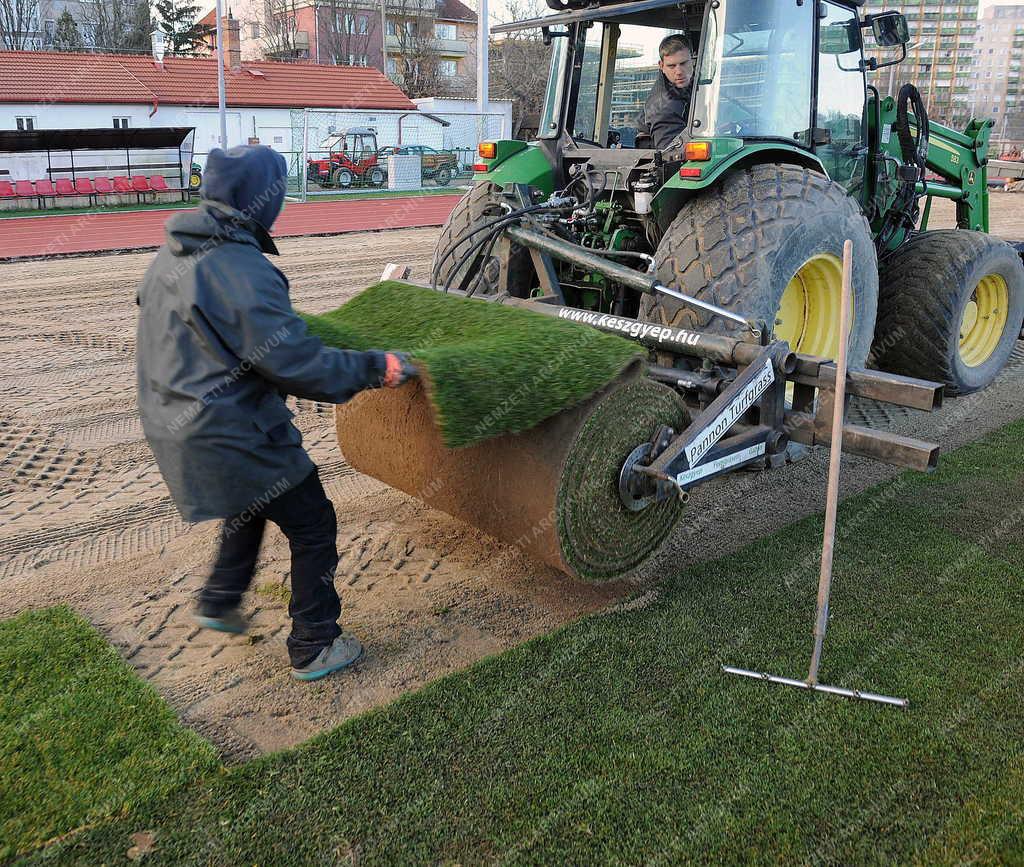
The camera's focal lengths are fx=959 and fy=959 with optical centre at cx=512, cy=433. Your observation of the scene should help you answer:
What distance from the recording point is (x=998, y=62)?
2176 inches

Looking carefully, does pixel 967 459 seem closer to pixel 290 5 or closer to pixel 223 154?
pixel 223 154

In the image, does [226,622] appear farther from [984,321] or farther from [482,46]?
[482,46]

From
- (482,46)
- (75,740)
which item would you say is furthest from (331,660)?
(482,46)

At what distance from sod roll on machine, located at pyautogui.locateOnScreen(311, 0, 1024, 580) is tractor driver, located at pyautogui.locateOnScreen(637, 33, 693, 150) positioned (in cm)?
21

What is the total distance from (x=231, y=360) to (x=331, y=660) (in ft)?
3.67

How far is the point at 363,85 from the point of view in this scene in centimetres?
3250

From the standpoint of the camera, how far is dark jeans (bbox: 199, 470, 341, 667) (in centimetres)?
319

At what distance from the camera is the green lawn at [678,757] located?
8.23 ft

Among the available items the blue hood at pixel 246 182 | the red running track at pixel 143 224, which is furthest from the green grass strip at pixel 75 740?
the red running track at pixel 143 224

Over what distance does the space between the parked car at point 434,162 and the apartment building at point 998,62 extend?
34.5m

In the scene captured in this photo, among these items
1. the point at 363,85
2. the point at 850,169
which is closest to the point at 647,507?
the point at 850,169

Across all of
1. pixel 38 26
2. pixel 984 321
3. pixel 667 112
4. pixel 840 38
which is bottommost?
pixel 984 321

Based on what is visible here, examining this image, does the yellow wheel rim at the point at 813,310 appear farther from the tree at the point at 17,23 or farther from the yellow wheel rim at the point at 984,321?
the tree at the point at 17,23

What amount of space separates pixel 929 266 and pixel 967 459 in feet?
4.34
